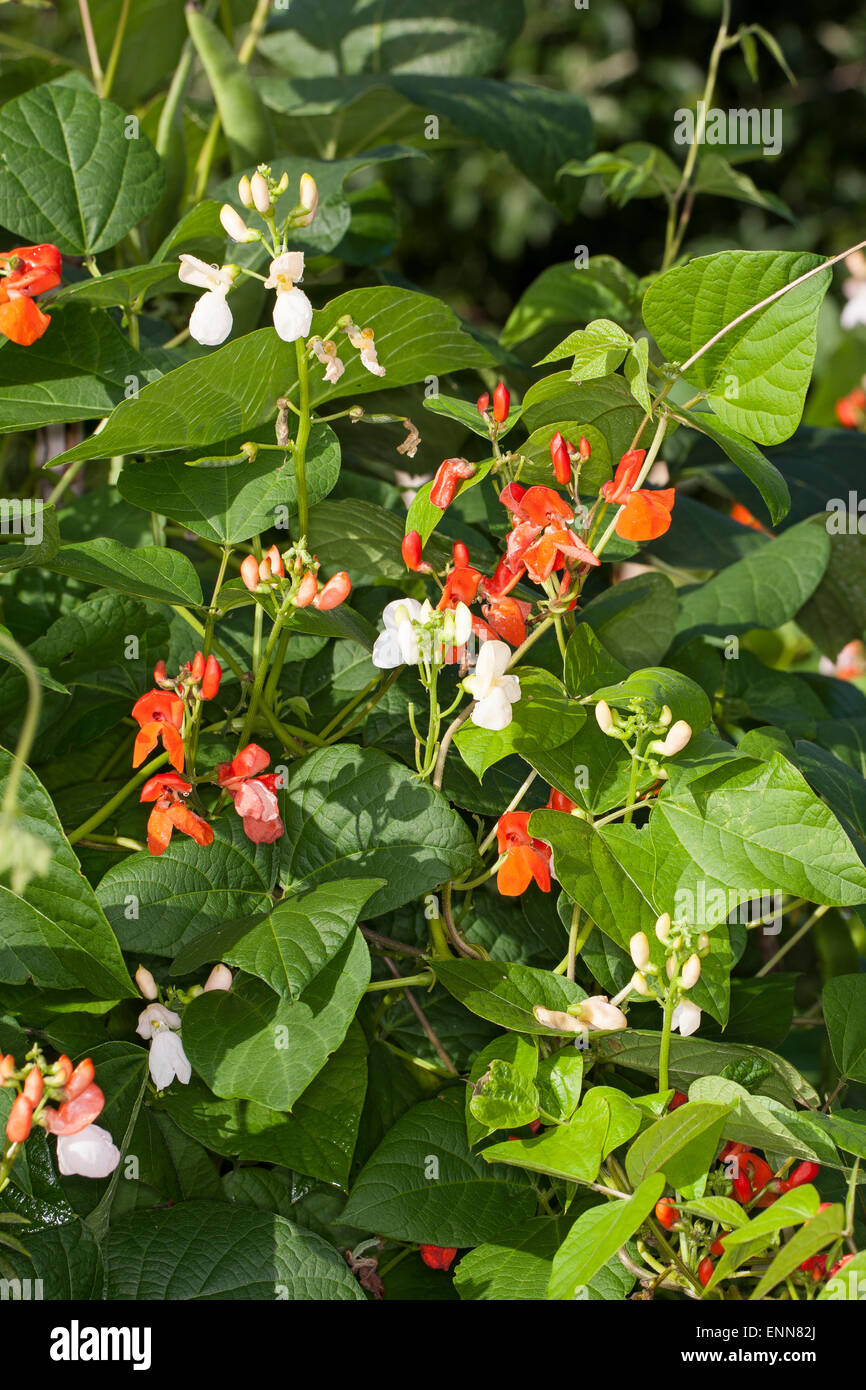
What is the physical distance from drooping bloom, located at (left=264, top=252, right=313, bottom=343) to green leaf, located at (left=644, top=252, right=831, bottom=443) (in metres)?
0.17

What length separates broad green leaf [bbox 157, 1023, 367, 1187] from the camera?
58 centimetres

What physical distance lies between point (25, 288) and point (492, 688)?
320 millimetres

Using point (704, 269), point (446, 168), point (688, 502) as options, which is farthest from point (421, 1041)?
point (446, 168)

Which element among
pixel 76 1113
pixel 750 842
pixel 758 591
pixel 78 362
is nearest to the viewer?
pixel 76 1113

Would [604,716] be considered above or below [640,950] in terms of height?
above

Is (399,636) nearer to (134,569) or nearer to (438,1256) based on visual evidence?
(134,569)

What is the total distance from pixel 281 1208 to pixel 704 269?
51cm

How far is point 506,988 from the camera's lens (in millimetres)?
604

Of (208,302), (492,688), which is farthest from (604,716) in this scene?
(208,302)

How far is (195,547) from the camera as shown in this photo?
32.8 inches

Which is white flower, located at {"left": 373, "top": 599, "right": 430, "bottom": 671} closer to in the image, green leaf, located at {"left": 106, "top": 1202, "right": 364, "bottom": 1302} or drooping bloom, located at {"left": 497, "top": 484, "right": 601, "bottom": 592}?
drooping bloom, located at {"left": 497, "top": 484, "right": 601, "bottom": 592}

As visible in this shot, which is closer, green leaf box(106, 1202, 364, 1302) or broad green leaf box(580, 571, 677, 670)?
green leaf box(106, 1202, 364, 1302)

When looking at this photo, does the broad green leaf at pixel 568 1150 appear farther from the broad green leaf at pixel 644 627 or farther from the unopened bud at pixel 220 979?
the broad green leaf at pixel 644 627

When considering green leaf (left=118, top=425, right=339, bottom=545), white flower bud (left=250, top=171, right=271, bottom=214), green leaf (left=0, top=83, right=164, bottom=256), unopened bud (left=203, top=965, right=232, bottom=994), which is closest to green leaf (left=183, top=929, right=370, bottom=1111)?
unopened bud (left=203, top=965, right=232, bottom=994)
